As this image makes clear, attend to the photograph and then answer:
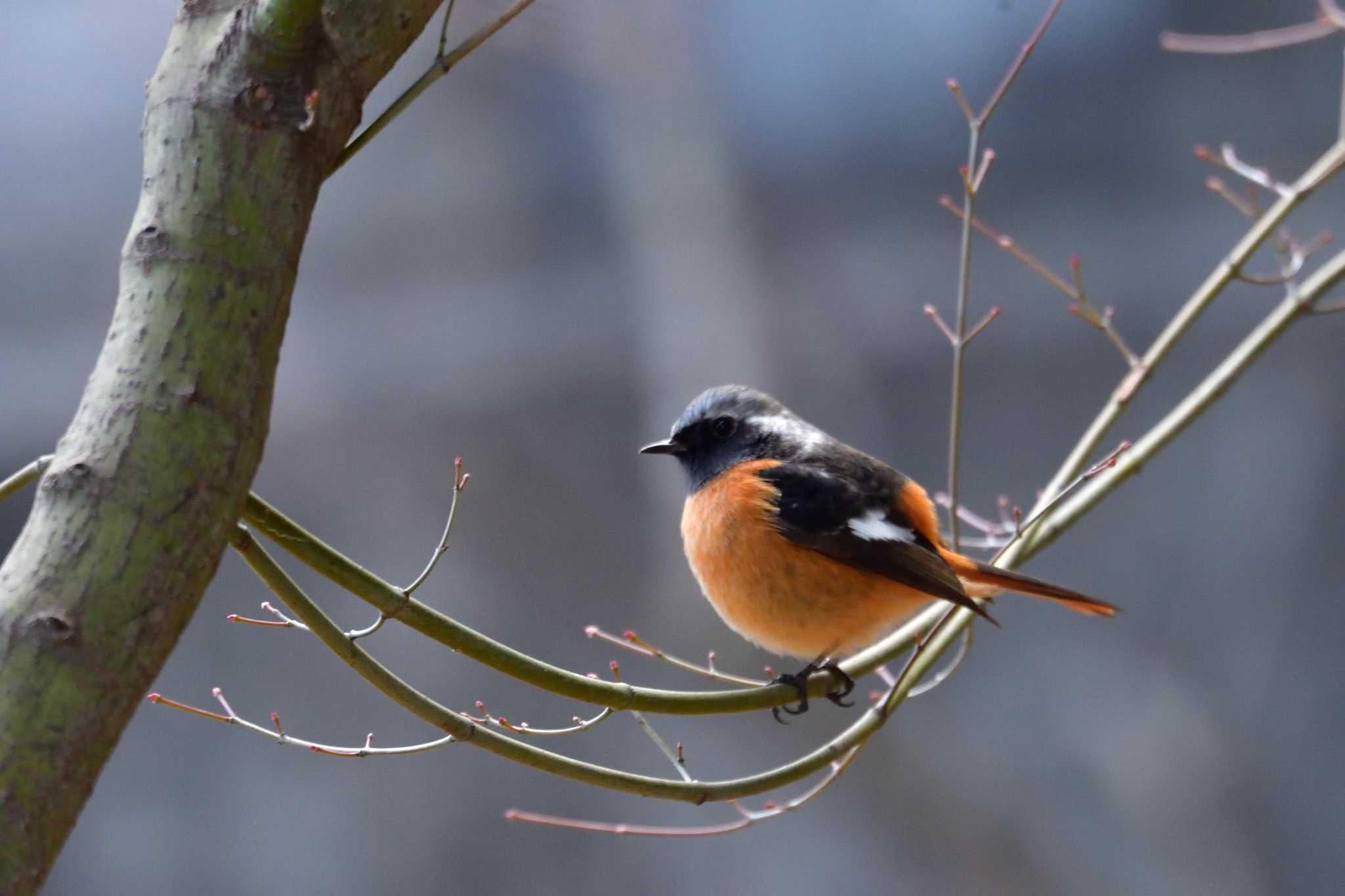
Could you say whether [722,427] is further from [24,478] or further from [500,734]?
[24,478]

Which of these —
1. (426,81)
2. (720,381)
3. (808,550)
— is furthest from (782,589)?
(720,381)

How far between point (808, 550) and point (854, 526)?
10 cm

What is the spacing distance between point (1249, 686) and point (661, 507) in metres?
2.42

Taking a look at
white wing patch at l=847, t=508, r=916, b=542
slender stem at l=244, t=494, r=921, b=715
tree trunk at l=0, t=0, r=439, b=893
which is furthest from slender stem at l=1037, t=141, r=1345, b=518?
tree trunk at l=0, t=0, r=439, b=893

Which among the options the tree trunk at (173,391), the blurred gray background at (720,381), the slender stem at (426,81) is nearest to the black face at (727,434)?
the slender stem at (426,81)

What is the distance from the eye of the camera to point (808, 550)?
2107 millimetres

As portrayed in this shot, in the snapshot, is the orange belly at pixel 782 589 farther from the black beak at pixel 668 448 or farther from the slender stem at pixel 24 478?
the slender stem at pixel 24 478

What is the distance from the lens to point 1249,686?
4.72m

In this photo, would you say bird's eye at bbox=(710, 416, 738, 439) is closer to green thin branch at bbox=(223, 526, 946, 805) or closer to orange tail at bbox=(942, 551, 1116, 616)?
orange tail at bbox=(942, 551, 1116, 616)

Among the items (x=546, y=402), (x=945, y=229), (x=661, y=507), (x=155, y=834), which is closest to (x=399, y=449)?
(x=546, y=402)

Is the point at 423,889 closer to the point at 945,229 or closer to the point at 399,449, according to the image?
the point at 399,449

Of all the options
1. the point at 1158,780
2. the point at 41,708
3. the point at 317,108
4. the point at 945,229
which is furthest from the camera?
the point at 945,229

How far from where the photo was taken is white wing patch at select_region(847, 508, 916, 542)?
6.89 feet

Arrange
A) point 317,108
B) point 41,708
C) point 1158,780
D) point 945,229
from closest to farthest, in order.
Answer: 1. point 41,708
2. point 317,108
3. point 1158,780
4. point 945,229
